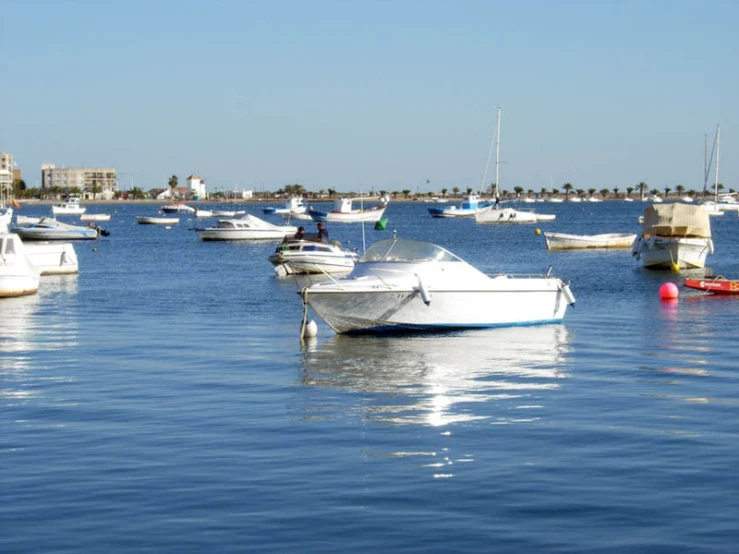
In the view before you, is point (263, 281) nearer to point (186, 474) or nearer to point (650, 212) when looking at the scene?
point (650, 212)

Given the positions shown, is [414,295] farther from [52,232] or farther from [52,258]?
[52,232]

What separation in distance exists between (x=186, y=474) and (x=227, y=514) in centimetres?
191

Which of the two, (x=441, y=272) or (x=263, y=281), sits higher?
(x=441, y=272)

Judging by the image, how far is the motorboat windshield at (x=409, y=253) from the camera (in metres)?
29.8

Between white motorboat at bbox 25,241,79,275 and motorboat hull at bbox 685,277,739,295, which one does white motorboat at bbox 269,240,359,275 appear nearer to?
white motorboat at bbox 25,241,79,275

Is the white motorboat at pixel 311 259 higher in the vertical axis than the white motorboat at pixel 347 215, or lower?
higher

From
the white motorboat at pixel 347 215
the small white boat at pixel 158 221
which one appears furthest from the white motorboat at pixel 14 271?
the small white boat at pixel 158 221

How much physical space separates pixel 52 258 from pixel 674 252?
1153 inches

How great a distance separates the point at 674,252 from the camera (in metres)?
54.4

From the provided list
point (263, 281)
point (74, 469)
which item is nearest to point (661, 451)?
point (74, 469)

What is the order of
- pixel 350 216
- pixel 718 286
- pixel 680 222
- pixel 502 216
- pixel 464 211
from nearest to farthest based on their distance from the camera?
pixel 718 286 → pixel 680 222 → pixel 502 216 → pixel 350 216 → pixel 464 211

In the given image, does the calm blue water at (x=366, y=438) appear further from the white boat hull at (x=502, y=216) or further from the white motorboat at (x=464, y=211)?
the white motorboat at (x=464, y=211)

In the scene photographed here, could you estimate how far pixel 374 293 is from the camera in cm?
2881

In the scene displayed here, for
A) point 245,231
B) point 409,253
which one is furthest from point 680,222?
point 245,231
